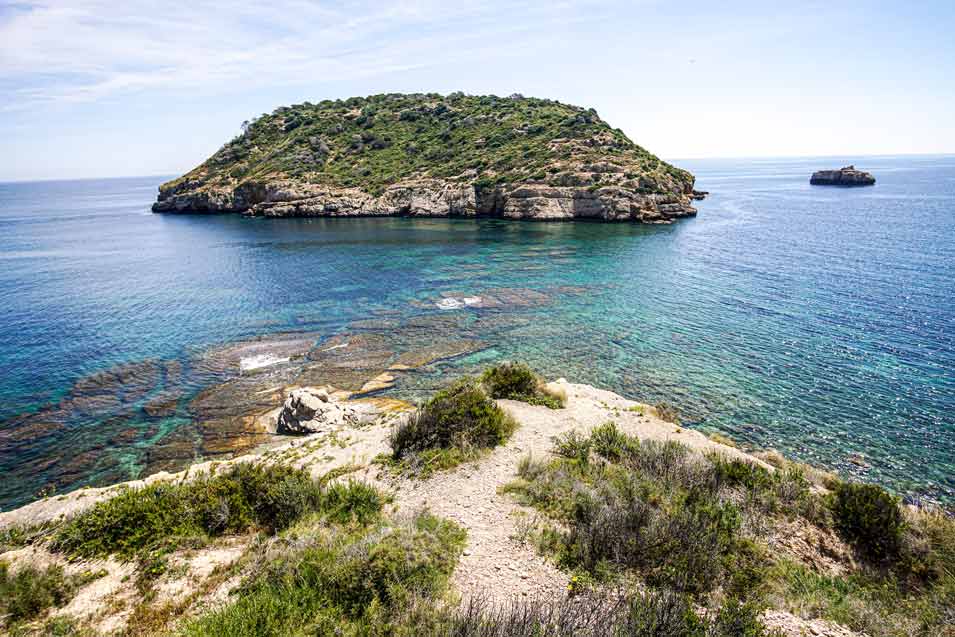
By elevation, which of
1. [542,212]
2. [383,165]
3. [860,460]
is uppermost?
[383,165]

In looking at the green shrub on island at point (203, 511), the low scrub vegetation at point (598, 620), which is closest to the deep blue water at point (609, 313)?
the green shrub on island at point (203, 511)

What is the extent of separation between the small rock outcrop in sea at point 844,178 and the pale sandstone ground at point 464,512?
156 metres

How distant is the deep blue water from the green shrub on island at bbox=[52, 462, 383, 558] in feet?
26.5

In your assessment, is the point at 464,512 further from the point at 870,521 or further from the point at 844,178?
the point at 844,178

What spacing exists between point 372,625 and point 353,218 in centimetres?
7966

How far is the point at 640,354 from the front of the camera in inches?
990

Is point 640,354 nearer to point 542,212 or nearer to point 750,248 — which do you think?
point 750,248

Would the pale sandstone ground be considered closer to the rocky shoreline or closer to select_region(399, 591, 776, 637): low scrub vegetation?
select_region(399, 591, 776, 637): low scrub vegetation

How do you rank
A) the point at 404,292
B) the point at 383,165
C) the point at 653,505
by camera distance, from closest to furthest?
the point at 653,505 → the point at 404,292 → the point at 383,165

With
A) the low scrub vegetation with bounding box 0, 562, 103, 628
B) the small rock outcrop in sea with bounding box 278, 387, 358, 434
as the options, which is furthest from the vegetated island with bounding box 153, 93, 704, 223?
the low scrub vegetation with bounding box 0, 562, 103, 628

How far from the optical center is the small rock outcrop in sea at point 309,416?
18.8m

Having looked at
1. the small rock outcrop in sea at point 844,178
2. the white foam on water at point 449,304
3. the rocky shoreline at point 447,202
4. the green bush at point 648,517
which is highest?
the small rock outcrop in sea at point 844,178

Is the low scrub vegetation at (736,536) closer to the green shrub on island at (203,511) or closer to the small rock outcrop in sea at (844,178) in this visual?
the green shrub on island at (203,511)

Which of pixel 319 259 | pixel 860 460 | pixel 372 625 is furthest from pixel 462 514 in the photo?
pixel 319 259
